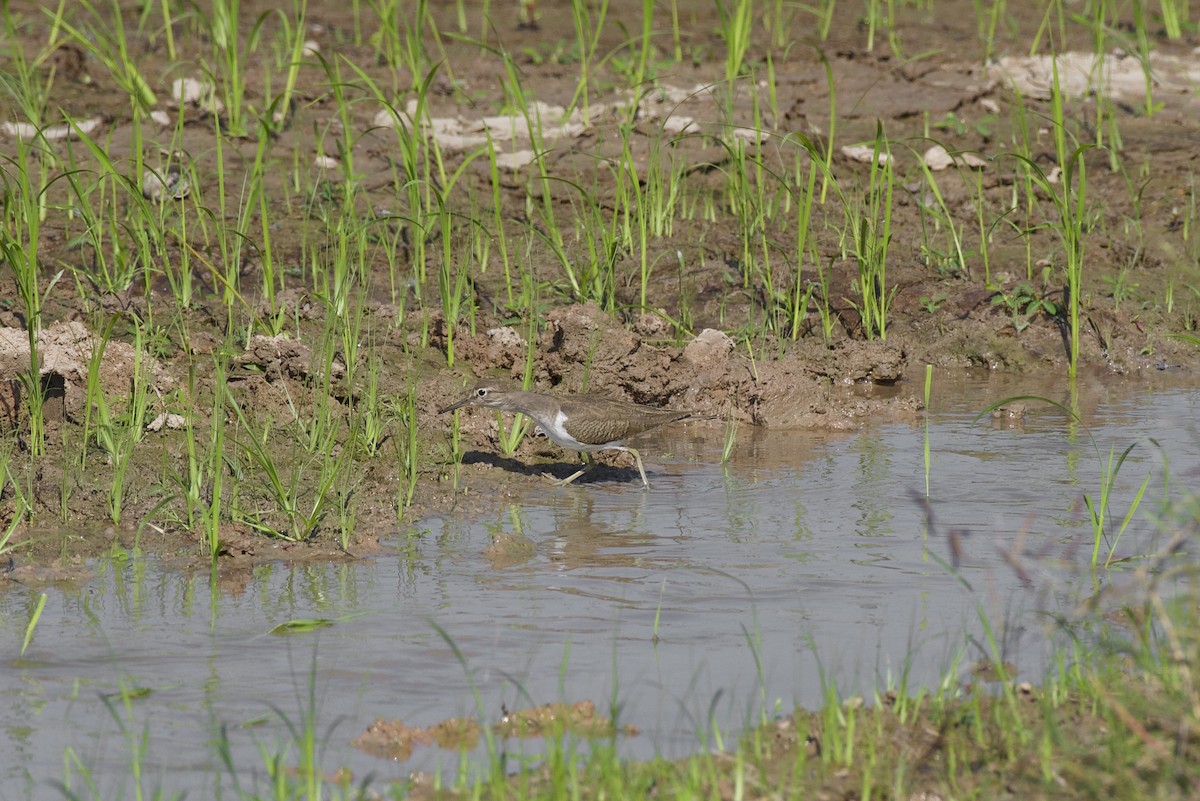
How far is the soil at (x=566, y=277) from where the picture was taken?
25.0 feet

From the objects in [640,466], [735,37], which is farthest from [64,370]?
[735,37]

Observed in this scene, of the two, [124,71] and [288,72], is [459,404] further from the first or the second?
[124,71]

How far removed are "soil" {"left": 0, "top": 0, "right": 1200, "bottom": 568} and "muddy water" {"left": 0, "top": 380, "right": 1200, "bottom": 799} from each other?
466 millimetres

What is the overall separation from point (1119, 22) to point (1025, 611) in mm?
11737

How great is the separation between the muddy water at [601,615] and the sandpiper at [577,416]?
0.23 meters

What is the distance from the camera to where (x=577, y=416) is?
779 centimetres

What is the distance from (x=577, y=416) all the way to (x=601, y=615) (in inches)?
86.3

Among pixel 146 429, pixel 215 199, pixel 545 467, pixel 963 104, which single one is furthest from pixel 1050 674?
pixel 963 104

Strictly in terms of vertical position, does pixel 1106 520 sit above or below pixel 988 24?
below

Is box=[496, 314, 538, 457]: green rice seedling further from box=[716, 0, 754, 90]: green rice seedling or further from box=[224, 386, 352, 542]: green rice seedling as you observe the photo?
box=[716, 0, 754, 90]: green rice seedling

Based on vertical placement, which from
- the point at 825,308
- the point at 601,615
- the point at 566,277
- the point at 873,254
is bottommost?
the point at 601,615

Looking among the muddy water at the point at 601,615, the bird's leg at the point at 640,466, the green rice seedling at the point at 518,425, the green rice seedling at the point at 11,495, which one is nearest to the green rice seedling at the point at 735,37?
the green rice seedling at the point at 518,425

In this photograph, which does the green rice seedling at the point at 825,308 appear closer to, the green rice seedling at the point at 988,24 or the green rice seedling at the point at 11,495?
the green rice seedling at the point at 988,24

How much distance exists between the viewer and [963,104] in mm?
13055
